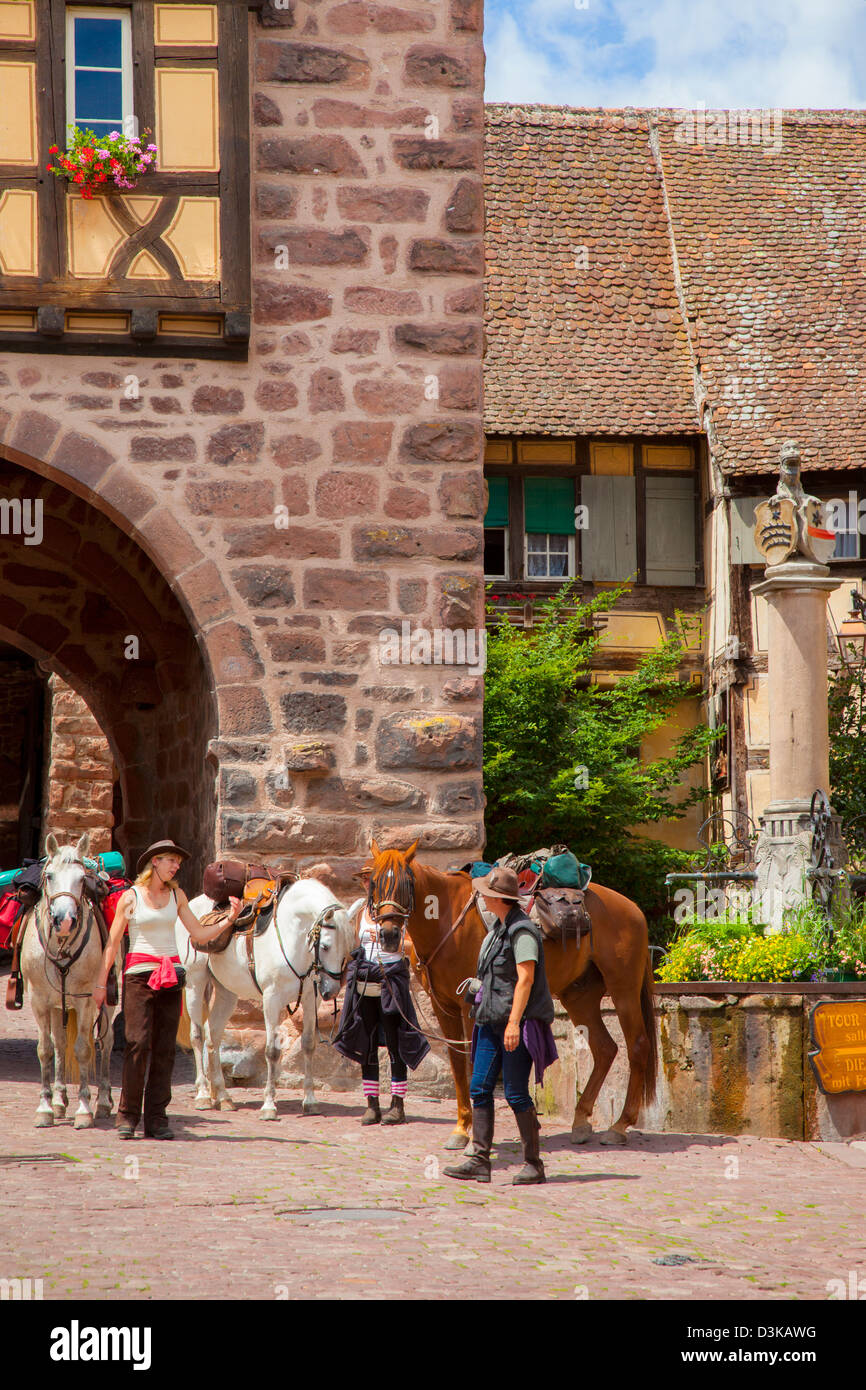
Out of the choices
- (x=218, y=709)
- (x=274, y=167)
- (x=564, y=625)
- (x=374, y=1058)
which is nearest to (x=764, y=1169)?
(x=374, y=1058)

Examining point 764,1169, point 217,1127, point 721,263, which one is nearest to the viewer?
point 764,1169

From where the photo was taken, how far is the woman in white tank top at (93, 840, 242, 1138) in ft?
27.9

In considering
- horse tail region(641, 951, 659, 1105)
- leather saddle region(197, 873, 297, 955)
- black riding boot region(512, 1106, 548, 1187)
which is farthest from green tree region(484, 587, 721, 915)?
black riding boot region(512, 1106, 548, 1187)

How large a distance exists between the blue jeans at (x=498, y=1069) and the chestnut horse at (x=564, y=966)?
72 cm

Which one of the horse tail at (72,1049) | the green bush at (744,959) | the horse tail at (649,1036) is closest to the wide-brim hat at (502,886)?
the horse tail at (649,1036)

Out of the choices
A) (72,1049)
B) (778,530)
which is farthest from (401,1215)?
(778,530)

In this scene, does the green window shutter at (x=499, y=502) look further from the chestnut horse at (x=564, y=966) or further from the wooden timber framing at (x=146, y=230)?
the chestnut horse at (x=564, y=966)

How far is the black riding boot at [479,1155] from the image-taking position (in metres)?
7.57

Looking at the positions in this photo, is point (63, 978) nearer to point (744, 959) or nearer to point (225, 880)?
point (225, 880)

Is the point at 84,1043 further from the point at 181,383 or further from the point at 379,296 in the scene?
the point at 379,296

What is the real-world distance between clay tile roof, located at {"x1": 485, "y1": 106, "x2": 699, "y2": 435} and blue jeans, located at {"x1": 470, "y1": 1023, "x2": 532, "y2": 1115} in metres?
15.3

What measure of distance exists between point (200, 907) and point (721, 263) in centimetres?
1636

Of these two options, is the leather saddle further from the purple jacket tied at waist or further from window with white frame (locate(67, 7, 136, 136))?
window with white frame (locate(67, 7, 136, 136))

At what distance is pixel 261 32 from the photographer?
35.2 feet
